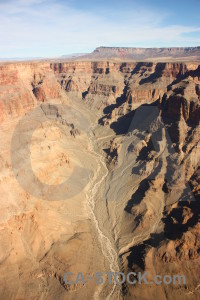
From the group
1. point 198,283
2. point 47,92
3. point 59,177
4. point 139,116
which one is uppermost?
point 47,92

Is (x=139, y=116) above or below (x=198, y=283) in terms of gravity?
above

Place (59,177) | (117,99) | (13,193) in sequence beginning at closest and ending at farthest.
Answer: (13,193)
(59,177)
(117,99)

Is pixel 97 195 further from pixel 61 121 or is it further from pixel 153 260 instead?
pixel 61 121

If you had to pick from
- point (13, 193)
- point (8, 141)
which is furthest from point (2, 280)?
point (8, 141)

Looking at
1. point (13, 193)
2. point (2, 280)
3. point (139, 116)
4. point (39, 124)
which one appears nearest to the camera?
point (2, 280)

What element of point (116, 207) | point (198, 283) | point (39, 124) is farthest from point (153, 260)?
point (39, 124)

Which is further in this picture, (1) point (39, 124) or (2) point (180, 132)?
(1) point (39, 124)
